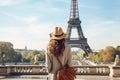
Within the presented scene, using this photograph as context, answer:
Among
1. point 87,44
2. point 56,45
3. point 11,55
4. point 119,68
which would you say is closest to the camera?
point 56,45

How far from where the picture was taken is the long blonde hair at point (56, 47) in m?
5.47

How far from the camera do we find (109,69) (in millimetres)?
27391

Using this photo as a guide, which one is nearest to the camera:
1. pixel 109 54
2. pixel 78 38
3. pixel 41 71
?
pixel 41 71

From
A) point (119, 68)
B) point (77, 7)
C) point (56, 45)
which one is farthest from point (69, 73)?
point (77, 7)

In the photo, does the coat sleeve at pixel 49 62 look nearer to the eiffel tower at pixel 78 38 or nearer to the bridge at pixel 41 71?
the bridge at pixel 41 71

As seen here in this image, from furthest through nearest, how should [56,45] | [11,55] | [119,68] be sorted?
1. [11,55]
2. [119,68]
3. [56,45]

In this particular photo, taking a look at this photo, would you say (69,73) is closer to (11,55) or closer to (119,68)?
(119,68)

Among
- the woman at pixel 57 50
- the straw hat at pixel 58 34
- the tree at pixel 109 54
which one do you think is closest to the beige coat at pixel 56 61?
the woman at pixel 57 50

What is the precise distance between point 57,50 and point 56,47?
0.17 feet

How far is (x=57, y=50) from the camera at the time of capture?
18.1 feet

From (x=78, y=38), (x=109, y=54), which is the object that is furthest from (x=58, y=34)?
(x=78, y=38)

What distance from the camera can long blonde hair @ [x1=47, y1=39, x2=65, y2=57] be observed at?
5469mm

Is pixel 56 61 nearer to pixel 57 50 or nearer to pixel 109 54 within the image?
pixel 57 50

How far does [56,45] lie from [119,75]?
70.5ft
